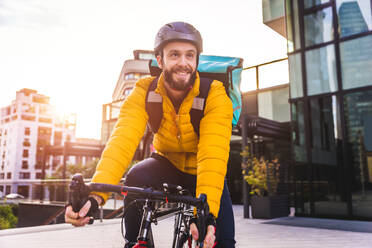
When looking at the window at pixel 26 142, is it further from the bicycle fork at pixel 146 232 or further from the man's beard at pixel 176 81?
the bicycle fork at pixel 146 232

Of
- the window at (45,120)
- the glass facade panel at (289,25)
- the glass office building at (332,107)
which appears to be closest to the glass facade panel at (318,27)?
the glass office building at (332,107)

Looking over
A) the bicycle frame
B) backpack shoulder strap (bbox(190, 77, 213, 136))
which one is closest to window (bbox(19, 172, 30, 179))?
backpack shoulder strap (bbox(190, 77, 213, 136))

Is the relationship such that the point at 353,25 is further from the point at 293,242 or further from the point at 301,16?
the point at 293,242


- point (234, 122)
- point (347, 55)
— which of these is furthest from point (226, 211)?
point (347, 55)

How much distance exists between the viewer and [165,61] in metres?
2.22

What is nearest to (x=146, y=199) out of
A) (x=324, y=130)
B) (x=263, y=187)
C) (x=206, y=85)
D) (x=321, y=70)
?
(x=206, y=85)

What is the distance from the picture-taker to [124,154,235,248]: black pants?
Result: 2.03 metres

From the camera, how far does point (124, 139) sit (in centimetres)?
205

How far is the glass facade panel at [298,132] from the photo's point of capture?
1156 centimetres

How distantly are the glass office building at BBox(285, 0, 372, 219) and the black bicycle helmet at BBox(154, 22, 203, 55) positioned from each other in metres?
9.81

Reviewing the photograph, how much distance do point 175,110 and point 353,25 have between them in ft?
35.6

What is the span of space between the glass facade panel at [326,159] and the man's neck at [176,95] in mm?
9851

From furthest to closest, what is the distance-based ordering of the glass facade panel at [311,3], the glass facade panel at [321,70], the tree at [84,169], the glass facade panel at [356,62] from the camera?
the tree at [84,169], the glass facade panel at [311,3], the glass facade panel at [321,70], the glass facade panel at [356,62]

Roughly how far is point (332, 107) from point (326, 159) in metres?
1.75
